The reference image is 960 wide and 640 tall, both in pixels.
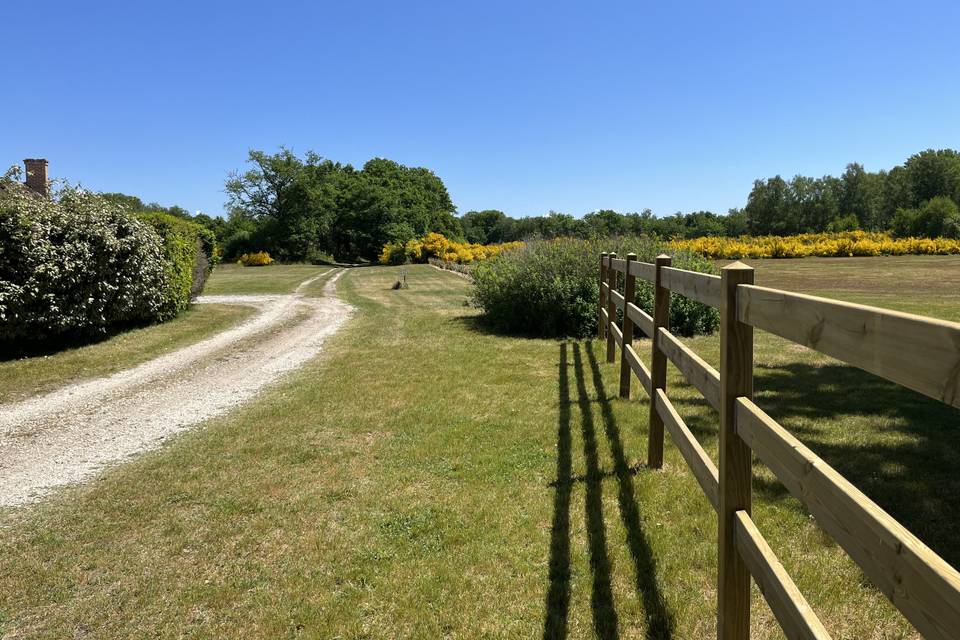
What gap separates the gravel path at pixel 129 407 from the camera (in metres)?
5.39

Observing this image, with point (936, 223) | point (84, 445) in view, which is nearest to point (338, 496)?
point (84, 445)

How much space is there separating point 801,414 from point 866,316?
16.3 feet

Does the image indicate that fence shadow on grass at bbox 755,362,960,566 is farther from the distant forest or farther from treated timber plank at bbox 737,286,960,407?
the distant forest

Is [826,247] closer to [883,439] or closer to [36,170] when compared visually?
[883,439]

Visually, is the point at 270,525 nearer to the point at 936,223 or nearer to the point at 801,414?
the point at 801,414

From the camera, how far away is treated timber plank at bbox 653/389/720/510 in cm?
278

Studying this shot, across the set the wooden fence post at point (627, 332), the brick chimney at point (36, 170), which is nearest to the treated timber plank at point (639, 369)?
the wooden fence post at point (627, 332)

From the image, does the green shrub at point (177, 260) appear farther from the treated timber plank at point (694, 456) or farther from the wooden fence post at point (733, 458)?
the wooden fence post at point (733, 458)

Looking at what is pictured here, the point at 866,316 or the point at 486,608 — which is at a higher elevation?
the point at 866,316

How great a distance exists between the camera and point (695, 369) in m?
3.14

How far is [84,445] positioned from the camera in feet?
19.6

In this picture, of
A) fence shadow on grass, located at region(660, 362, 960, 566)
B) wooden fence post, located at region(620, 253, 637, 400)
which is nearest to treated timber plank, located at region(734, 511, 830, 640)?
fence shadow on grass, located at region(660, 362, 960, 566)

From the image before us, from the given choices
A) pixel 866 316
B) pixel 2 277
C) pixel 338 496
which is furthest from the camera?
pixel 2 277

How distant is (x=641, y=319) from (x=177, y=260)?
13179mm
